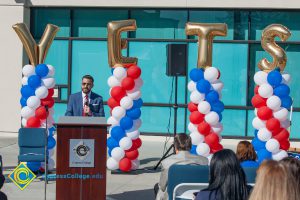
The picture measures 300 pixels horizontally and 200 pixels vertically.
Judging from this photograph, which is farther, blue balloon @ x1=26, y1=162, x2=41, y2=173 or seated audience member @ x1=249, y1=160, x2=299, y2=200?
blue balloon @ x1=26, y1=162, x2=41, y2=173

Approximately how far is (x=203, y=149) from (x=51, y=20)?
871 cm

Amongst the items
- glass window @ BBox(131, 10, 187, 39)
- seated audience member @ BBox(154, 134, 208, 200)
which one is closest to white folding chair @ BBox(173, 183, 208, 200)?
seated audience member @ BBox(154, 134, 208, 200)

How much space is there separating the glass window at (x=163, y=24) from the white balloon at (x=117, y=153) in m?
7.04

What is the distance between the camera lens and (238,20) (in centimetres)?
1986

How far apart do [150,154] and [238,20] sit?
5.17m

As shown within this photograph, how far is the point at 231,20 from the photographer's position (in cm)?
1992

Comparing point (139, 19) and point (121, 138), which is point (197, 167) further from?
point (139, 19)

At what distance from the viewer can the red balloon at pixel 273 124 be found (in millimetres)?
13680

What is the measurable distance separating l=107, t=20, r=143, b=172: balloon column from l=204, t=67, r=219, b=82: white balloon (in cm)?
134

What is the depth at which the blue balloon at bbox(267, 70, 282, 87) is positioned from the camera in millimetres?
13508

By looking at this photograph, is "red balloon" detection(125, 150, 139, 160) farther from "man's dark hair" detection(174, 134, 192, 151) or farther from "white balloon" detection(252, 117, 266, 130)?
"man's dark hair" detection(174, 134, 192, 151)

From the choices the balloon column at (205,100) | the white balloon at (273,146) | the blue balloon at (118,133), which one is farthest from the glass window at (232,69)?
Result: the blue balloon at (118,133)

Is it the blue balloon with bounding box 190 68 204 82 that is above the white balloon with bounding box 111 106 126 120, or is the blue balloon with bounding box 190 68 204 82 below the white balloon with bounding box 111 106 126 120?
above

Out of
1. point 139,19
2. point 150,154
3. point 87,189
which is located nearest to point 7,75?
point 139,19
